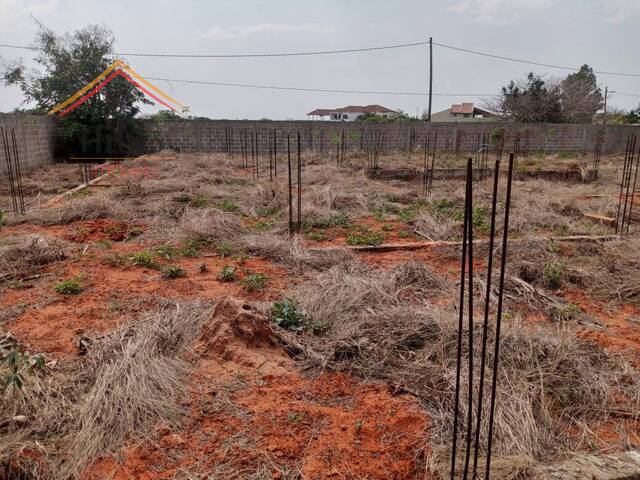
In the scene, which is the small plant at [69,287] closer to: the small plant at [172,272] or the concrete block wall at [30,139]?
the small plant at [172,272]

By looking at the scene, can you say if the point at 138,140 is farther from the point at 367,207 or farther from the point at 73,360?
the point at 73,360

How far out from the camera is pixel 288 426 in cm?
226

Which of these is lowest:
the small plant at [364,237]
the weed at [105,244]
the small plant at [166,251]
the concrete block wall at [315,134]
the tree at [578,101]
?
the small plant at [166,251]

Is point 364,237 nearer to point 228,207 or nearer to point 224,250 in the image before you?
point 224,250

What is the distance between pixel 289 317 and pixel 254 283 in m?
0.92

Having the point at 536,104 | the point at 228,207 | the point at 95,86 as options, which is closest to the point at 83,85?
the point at 95,86

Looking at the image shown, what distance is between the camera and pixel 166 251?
17.0ft

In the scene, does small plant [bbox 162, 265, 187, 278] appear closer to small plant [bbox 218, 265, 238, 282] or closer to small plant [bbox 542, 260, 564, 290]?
small plant [bbox 218, 265, 238, 282]

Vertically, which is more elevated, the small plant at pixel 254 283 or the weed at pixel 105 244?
the weed at pixel 105 244

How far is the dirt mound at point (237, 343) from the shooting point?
2750 millimetres

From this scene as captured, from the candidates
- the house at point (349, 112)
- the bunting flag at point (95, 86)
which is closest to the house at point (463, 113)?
the house at point (349, 112)

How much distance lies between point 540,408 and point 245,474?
1.49 metres

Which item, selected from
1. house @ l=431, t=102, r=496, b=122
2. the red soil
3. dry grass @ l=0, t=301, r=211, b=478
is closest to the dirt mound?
the red soil

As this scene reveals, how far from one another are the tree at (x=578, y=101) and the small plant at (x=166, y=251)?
2653 centimetres
